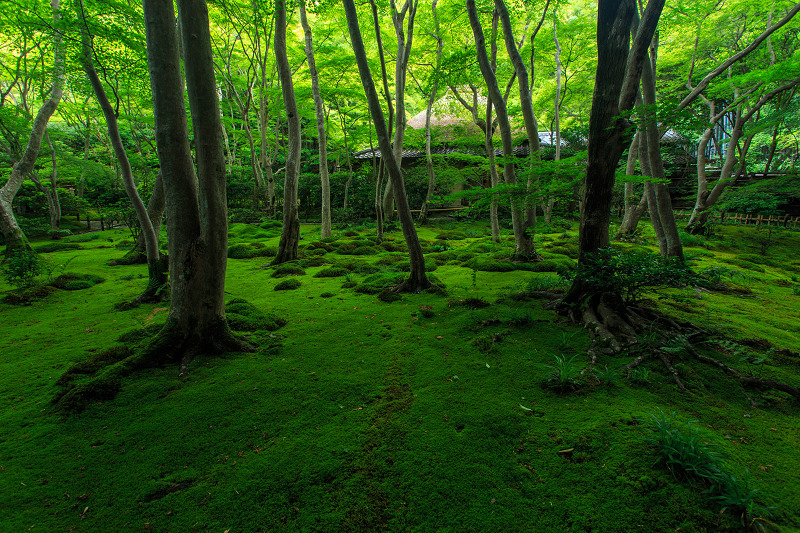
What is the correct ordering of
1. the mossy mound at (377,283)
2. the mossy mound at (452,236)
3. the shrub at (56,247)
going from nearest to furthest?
1. the mossy mound at (377,283)
2. the shrub at (56,247)
3. the mossy mound at (452,236)

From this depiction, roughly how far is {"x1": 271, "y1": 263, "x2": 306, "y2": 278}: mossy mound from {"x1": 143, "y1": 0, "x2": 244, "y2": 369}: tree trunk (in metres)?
3.94

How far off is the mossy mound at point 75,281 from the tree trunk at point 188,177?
4.93 metres

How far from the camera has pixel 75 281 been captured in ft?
22.5

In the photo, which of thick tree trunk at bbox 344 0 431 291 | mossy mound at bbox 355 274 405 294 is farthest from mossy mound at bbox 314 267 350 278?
thick tree trunk at bbox 344 0 431 291

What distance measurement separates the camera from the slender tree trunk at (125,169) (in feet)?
16.9

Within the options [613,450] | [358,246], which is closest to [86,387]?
[613,450]

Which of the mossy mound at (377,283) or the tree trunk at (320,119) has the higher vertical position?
the tree trunk at (320,119)

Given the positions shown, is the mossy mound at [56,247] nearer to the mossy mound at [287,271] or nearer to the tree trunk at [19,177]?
the tree trunk at [19,177]

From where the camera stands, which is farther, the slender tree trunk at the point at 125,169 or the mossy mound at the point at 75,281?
the mossy mound at the point at 75,281

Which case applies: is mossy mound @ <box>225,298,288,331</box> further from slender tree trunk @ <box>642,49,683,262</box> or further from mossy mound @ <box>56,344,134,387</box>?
slender tree trunk @ <box>642,49,683,262</box>

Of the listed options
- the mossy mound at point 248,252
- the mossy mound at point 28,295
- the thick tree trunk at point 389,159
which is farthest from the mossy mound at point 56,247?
the thick tree trunk at point 389,159

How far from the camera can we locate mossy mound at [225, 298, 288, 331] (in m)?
4.64

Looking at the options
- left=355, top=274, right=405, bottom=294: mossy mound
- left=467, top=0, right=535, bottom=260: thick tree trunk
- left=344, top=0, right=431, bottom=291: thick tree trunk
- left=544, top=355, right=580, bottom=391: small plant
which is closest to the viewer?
left=544, top=355, right=580, bottom=391: small plant

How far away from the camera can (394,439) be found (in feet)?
8.48
